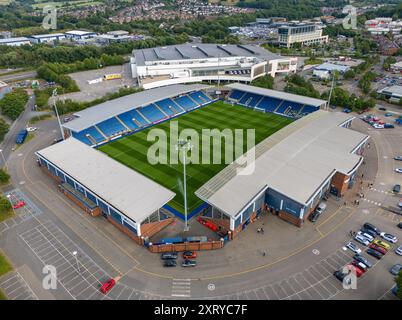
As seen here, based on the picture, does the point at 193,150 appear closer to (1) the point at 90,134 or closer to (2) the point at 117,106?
(1) the point at 90,134

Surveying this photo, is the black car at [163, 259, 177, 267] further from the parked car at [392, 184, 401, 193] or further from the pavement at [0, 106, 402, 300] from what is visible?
the parked car at [392, 184, 401, 193]

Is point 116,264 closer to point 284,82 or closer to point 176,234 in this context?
point 176,234

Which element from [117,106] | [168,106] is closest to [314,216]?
[168,106]

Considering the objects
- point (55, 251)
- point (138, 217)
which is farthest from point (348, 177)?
point (55, 251)

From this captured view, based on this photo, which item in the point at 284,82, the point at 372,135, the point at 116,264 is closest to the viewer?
the point at 116,264

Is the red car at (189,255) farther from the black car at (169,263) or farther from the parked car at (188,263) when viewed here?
the black car at (169,263)
